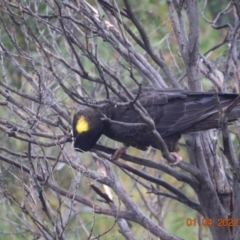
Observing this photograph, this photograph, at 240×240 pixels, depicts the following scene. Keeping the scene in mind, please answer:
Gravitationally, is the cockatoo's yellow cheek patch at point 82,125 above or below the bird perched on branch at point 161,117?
below

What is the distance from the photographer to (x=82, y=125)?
4254 mm

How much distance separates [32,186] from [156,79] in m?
1.36

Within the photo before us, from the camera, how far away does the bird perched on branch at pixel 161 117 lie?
4.23 m

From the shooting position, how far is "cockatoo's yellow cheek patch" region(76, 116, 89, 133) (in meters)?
4.22

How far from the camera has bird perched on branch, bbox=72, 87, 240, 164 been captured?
13.9ft

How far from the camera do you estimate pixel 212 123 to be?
13.9 feet

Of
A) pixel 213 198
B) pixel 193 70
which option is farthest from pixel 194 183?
pixel 193 70

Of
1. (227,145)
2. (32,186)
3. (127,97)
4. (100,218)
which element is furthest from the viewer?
(100,218)

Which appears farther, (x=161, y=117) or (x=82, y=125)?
(x=161, y=117)

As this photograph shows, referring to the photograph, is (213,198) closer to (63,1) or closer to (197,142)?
(197,142)

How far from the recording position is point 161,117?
14.9 feet

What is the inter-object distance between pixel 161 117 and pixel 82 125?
0.67m

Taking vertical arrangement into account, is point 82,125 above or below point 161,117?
below

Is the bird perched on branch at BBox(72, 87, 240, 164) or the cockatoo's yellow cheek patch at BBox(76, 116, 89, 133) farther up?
the bird perched on branch at BBox(72, 87, 240, 164)
